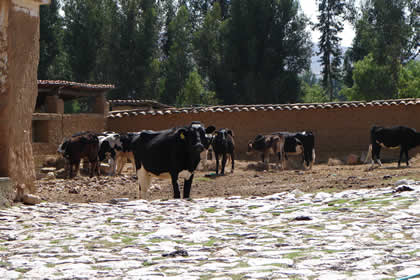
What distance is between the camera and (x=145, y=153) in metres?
11.4

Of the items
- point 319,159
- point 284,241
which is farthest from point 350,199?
point 319,159

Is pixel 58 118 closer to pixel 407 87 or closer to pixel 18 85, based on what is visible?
pixel 18 85

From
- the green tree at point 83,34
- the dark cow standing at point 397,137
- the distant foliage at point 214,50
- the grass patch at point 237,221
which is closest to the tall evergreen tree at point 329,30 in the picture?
the distant foliage at point 214,50

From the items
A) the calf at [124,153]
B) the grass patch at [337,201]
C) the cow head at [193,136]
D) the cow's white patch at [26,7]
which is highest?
the cow's white patch at [26,7]

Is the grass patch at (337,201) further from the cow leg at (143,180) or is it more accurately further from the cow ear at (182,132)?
the cow leg at (143,180)

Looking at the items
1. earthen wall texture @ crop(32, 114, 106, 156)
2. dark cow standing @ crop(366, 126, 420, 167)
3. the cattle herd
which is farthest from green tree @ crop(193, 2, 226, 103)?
dark cow standing @ crop(366, 126, 420, 167)

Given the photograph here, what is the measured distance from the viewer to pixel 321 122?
79.0 feet

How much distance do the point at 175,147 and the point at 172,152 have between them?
12 centimetres

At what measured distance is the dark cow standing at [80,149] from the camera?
18.3 metres

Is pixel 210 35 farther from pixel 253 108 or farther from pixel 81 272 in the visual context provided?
pixel 81 272

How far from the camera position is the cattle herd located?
10.9m

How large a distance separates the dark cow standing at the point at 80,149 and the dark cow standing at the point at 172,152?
7107 mm

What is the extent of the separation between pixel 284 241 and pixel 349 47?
45425 mm

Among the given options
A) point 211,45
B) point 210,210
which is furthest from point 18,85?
point 211,45
